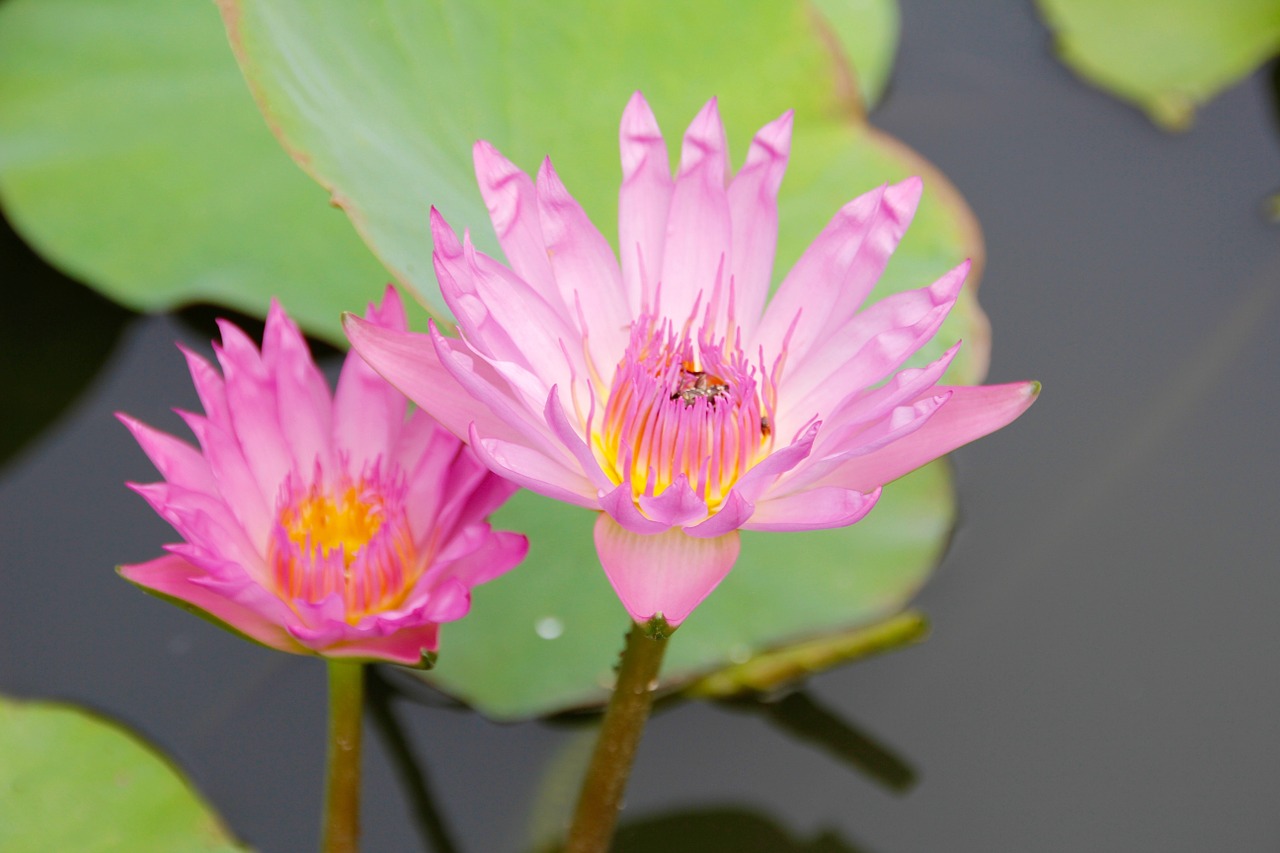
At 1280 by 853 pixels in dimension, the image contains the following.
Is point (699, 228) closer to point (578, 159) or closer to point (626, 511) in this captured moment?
point (626, 511)

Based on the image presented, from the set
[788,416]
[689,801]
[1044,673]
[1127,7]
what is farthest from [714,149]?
[1127,7]

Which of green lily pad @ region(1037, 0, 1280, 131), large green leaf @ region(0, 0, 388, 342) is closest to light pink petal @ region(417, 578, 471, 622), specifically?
large green leaf @ region(0, 0, 388, 342)

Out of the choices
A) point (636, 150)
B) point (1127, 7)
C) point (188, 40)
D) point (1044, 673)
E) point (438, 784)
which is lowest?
point (438, 784)

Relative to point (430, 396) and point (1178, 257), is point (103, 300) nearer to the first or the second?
point (430, 396)

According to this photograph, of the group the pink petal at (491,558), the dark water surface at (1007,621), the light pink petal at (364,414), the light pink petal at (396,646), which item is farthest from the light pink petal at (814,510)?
the dark water surface at (1007,621)

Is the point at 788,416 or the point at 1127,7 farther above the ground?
the point at 1127,7

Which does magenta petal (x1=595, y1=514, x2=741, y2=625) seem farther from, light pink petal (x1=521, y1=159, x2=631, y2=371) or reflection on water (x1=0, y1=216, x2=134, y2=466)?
reflection on water (x1=0, y1=216, x2=134, y2=466)

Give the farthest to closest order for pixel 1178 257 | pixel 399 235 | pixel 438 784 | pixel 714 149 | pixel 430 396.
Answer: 1. pixel 1178 257
2. pixel 438 784
3. pixel 399 235
4. pixel 714 149
5. pixel 430 396
